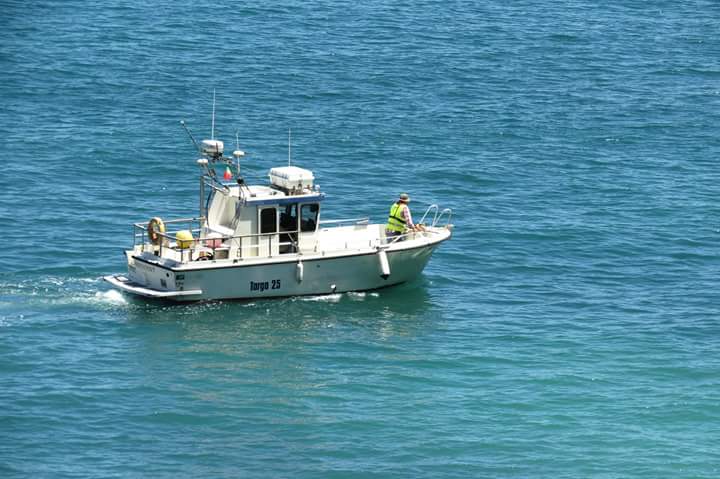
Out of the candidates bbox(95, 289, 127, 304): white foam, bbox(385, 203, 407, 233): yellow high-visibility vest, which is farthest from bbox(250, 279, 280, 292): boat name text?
bbox(385, 203, 407, 233): yellow high-visibility vest

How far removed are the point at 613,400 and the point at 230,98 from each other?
36.3 m

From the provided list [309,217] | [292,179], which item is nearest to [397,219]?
[309,217]

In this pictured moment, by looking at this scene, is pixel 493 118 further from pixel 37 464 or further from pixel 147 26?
pixel 37 464

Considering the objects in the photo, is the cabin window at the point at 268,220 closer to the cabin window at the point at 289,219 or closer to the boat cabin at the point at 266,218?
the boat cabin at the point at 266,218

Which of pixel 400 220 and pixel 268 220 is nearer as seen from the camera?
pixel 268 220

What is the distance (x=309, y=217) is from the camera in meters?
44.3

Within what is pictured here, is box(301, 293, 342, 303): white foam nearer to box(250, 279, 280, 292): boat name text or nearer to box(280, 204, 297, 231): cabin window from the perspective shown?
box(250, 279, 280, 292): boat name text

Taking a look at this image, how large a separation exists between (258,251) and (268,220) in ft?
2.98

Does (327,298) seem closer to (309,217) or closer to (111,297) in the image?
(309,217)

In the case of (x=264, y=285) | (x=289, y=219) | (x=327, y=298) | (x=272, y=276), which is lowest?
(x=327, y=298)

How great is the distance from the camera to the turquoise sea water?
34.7m

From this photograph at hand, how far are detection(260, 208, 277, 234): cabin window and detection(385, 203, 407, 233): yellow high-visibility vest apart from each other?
3.55 meters

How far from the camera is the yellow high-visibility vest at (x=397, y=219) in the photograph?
45.1 metres

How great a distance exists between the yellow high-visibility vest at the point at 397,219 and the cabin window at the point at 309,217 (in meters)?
2.28
